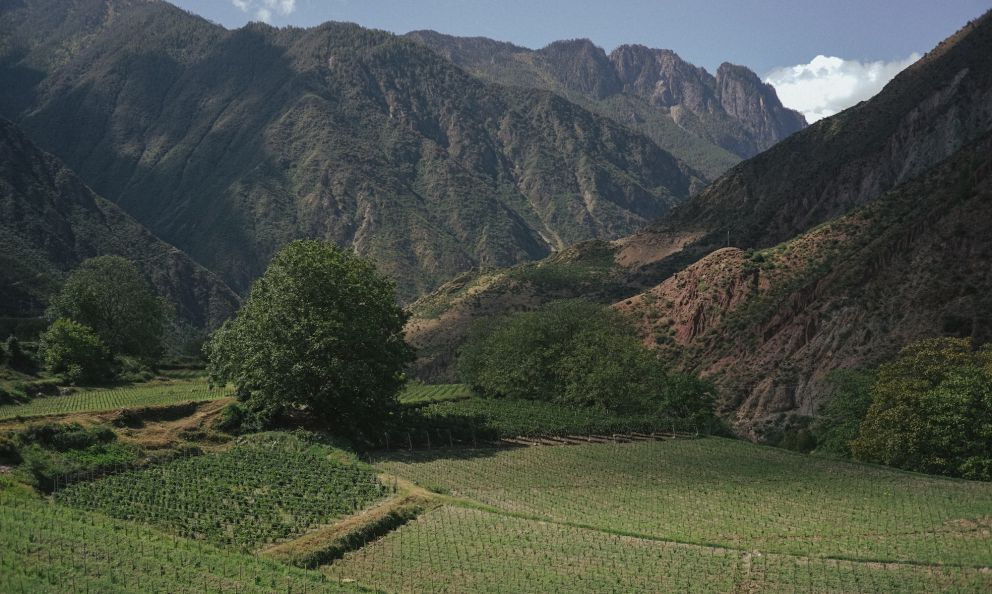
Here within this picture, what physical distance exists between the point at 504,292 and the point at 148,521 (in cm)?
15537

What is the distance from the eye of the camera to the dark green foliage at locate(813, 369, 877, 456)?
7312cm

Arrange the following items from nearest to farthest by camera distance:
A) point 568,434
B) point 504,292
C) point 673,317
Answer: point 568,434 → point 673,317 → point 504,292

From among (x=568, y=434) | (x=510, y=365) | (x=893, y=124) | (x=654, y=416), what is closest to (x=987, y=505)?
(x=568, y=434)

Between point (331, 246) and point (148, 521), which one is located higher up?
point (331, 246)

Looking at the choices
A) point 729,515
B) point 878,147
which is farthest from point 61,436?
point 878,147

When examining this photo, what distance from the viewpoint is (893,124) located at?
17238 centimetres

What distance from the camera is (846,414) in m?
75.1

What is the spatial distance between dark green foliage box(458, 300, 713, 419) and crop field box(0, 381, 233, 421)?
3583 cm

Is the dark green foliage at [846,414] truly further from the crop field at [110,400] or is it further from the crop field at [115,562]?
the crop field at [110,400]

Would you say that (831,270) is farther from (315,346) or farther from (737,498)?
(315,346)

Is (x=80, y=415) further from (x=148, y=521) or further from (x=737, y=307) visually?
(x=737, y=307)

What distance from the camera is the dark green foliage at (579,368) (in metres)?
92.4

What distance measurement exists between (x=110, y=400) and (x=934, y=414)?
63.5m

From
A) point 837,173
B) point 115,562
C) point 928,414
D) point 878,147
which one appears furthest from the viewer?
point 837,173
